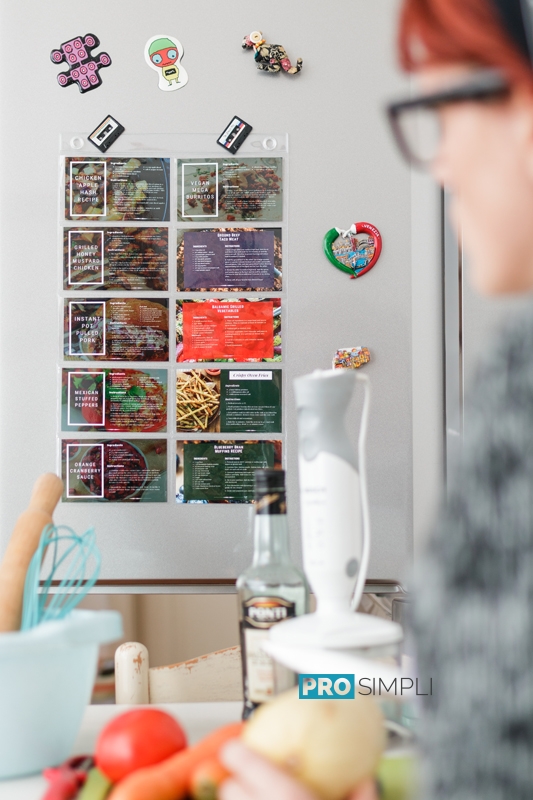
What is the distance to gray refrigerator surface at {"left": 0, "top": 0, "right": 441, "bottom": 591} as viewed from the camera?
1.20 meters

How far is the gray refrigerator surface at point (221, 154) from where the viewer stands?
120 cm

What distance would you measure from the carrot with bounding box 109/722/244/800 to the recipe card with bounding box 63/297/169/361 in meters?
0.75

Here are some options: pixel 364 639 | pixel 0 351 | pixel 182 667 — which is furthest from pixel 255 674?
pixel 0 351

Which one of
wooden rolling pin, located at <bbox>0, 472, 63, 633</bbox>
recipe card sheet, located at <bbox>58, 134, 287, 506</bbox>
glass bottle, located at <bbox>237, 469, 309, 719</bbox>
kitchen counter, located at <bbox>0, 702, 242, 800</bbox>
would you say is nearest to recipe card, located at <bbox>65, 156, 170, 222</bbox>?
recipe card sheet, located at <bbox>58, 134, 287, 506</bbox>

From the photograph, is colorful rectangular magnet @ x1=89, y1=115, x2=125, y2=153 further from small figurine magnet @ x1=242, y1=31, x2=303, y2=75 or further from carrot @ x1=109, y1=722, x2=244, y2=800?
carrot @ x1=109, y1=722, x2=244, y2=800

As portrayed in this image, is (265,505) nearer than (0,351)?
Yes

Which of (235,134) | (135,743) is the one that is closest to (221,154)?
(235,134)

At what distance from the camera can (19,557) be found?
758 millimetres

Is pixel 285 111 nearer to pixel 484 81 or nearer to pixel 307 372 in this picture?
pixel 307 372

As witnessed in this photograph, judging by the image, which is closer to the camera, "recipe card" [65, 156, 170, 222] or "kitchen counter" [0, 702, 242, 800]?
"kitchen counter" [0, 702, 242, 800]

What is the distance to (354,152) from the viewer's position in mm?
1215

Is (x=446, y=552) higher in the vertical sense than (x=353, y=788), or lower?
higher

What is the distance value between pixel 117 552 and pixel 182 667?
0.68ft

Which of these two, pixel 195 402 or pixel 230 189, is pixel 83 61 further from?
pixel 195 402
